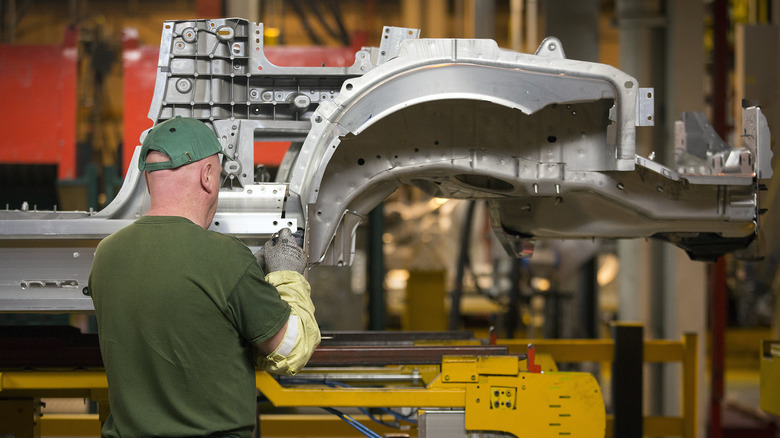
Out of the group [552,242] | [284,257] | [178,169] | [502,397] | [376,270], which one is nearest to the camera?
[178,169]

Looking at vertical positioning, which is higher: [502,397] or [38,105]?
[38,105]

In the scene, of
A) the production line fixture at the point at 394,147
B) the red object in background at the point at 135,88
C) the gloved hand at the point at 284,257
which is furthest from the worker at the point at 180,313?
the red object in background at the point at 135,88

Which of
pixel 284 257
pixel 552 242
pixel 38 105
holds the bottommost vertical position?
pixel 284 257

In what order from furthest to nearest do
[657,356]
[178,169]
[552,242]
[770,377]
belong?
[552,242]
[657,356]
[770,377]
[178,169]

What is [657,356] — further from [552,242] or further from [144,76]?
[144,76]

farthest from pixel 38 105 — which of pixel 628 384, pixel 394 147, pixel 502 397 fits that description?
pixel 628 384

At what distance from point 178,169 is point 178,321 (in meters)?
0.41

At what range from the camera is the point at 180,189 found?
6.73 feet

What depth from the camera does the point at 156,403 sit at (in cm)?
199

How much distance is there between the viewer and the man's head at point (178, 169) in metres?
2.04

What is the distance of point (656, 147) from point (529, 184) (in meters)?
3.52

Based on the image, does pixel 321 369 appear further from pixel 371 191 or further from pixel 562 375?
pixel 562 375

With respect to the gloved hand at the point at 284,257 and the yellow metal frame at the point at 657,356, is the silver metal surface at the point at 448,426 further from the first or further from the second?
the yellow metal frame at the point at 657,356

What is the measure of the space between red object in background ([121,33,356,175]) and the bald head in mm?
3334
